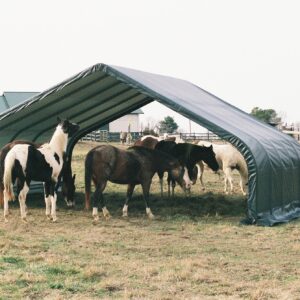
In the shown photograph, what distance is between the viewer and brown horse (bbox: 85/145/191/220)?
13.0 meters

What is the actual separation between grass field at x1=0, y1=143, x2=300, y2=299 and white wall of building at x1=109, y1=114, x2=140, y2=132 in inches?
2145

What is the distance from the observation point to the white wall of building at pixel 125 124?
6888 cm

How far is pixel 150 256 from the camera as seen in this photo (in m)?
8.73

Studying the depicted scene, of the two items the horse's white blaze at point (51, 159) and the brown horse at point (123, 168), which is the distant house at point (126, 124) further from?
the horse's white blaze at point (51, 159)

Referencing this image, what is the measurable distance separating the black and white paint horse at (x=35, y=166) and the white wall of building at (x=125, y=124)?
55.5 m

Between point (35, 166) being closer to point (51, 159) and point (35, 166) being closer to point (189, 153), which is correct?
point (51, 159)

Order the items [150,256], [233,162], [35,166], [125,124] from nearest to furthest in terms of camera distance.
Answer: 1. [150,256]
2. [35,166]
3. [233,162]
4. [125,124]

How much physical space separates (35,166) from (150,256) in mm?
4694

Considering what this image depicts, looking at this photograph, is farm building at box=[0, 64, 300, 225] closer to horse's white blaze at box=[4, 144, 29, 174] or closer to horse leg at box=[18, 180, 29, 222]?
horse's white blaze at box=[4, 144, 29, 174]

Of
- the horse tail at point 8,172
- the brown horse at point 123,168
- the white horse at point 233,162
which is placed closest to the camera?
the horse tail at point 8,172

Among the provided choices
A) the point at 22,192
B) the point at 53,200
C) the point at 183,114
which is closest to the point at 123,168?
the point at 53,200

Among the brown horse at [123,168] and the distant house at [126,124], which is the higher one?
the distant house at [126,124]

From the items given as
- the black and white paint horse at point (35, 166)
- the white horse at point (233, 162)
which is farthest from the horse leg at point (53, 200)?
the white horse at point (233, 162)

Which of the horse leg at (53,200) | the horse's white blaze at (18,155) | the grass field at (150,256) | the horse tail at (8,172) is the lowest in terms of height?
the grass field at (150,256)
